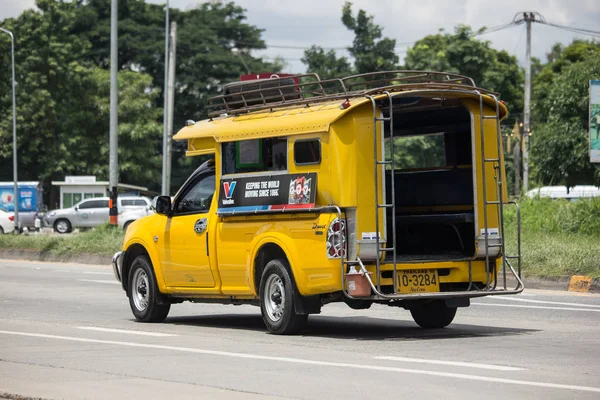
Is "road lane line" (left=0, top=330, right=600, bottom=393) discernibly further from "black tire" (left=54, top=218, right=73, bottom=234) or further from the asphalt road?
"black tire" (left=54, top=218, right=73, bottom=234)

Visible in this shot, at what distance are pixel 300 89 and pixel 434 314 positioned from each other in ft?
9.82

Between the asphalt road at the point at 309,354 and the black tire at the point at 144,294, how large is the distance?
27 cm

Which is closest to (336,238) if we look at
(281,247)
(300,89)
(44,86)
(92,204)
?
(281,247)

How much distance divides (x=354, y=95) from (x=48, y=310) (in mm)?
6704

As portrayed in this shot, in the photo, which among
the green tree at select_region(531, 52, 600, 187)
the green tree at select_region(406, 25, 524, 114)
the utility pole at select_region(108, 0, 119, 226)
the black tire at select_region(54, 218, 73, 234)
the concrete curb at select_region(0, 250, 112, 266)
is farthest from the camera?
the green tree at select_region(406, 25, 524, 114)

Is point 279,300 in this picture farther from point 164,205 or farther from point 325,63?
point 325,63

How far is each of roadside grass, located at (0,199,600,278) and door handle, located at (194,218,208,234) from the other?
755 cm

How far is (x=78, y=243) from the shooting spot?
3108 centimetres

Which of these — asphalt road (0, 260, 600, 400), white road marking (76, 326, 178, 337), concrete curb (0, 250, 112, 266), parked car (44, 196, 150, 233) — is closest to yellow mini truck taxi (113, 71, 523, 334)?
asphalt road (0, 260, 600, 400)

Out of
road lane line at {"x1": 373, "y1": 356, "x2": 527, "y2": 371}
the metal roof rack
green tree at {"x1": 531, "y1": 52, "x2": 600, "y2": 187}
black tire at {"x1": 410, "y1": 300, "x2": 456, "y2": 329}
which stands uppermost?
green tree at {"x1": 531, "y1": 52, "x2": 600, "y2": 187}

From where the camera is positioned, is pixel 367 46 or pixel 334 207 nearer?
pixel 334 207

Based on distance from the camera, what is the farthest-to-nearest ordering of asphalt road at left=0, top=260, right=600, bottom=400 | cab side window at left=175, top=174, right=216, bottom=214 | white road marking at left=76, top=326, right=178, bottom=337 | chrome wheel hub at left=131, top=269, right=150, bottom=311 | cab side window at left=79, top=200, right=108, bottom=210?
cab side window at left=79, top=200, right=108, bottom=210 → chrome wheel hub at left=131, top=269, right=150, bottom=311 → cab side window at left=175, top=174, right=216, bottom=214 → white road marking at left=76, top=326, right=178, bottom=337 → asphalt road at left=0, top=260, right=600, bottom=400

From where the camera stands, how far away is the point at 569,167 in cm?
3741

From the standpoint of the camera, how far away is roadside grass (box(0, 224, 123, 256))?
30.0 meters
